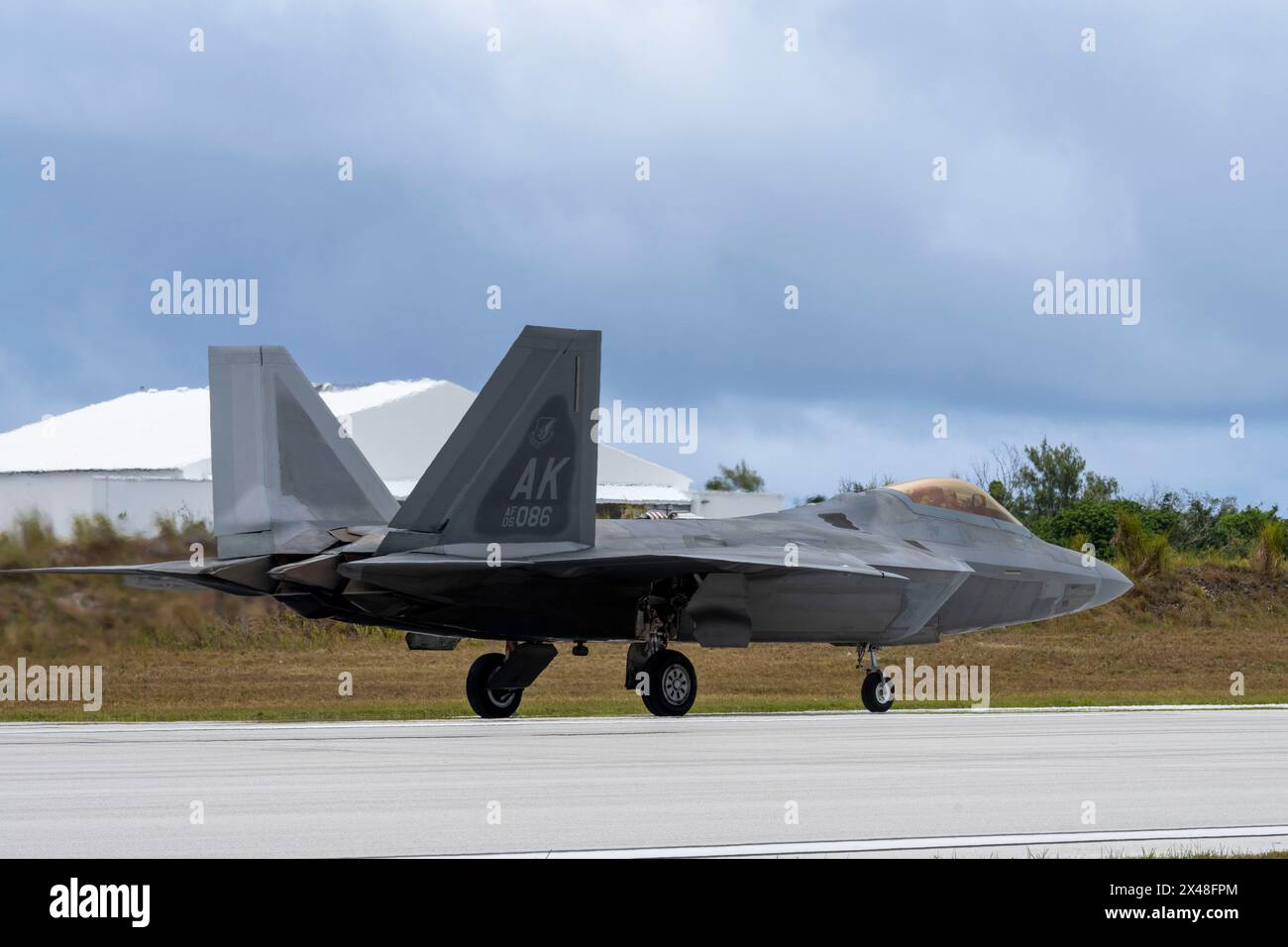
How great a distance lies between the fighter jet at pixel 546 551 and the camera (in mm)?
17953

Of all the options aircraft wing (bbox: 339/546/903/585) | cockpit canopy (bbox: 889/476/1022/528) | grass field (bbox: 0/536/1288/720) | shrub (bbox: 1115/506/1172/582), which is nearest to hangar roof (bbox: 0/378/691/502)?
grass field (bbox: 0/536/1288/720)

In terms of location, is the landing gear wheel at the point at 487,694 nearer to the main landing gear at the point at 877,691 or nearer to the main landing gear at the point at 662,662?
the main landing gear at the point at 662,662

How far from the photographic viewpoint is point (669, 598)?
20.6 meters

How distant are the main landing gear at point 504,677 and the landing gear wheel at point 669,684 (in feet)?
4.66

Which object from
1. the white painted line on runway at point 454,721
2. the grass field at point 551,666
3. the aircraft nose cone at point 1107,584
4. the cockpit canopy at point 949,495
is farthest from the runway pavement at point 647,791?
the grass field at point 551,666

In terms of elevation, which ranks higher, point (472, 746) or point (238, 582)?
point (238, 582)

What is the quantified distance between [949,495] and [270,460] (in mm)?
9696

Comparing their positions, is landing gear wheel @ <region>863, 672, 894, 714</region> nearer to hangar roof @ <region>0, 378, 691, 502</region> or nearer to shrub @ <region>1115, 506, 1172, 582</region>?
shrub @ <region>1115, 506, 1172, 582</region>

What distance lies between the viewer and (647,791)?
10.5 meters

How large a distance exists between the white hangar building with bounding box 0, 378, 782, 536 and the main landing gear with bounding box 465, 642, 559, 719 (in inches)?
935

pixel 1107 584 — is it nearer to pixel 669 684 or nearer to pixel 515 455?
pixel 669 684
